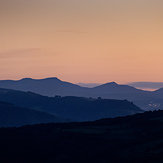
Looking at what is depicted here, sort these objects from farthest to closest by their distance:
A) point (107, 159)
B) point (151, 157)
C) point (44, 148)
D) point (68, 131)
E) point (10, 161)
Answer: point (68, 131) → point (44, 148) → point (10, 161) → point (107, 159) → point (151, 157)

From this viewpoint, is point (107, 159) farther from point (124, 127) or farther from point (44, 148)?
point (124, 127)

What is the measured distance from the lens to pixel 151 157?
302ft

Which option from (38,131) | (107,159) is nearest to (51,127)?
(38,131)

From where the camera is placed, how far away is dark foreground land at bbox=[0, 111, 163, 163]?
10238 cm

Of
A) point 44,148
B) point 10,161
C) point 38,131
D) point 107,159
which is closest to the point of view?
point 107,159

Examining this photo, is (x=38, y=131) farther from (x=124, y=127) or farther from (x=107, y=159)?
(x=107, y=159)

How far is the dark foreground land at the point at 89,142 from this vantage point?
102375 mm

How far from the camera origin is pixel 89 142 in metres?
120

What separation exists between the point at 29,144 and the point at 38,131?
19.2 meters

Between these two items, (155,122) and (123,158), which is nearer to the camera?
(123,158)

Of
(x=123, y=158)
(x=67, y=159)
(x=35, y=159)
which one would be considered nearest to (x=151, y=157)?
(x=123, y=158)

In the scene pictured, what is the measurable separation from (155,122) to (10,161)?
54296 millimetres

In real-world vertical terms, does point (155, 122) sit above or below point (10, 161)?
above

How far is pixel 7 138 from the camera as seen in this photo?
5330 inches
